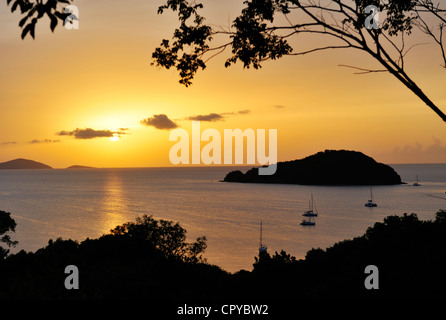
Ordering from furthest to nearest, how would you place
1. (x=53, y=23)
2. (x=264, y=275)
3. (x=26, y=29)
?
1. (x=264, y=275)
2. (x=53, y=23)
3. (x=26, y=29)

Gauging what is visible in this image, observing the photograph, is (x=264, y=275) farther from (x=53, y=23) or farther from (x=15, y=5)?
(x=15, y=5)

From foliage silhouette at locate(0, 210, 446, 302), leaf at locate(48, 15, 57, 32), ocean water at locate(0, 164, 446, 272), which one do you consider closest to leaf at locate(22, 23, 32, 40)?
leaf at locate(48, 15, 57, 32)

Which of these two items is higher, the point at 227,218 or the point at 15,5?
the point at 15,5

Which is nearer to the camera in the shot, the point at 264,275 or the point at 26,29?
the point at 26,29

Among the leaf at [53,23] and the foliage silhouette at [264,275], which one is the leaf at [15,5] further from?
the foliage silhouette at [264,275]

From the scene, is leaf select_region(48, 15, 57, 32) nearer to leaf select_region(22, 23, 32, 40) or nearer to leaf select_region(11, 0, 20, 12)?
leaf select_region(22, 23, 32, 40)

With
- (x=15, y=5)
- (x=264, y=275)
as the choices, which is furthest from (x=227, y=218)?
(x=15, y=5)

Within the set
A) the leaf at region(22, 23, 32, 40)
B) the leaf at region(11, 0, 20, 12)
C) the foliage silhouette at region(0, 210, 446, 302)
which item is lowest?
the foliage silhouette at region(0, 210, 446, 302)

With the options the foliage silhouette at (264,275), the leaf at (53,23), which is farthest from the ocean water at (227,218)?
the leaf at (53,23)

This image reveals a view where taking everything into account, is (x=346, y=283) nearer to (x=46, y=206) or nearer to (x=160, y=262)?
(x=160, y=262)

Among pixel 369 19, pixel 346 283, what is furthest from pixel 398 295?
pixel 369 19

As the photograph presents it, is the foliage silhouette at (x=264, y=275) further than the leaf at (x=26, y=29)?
Yes
